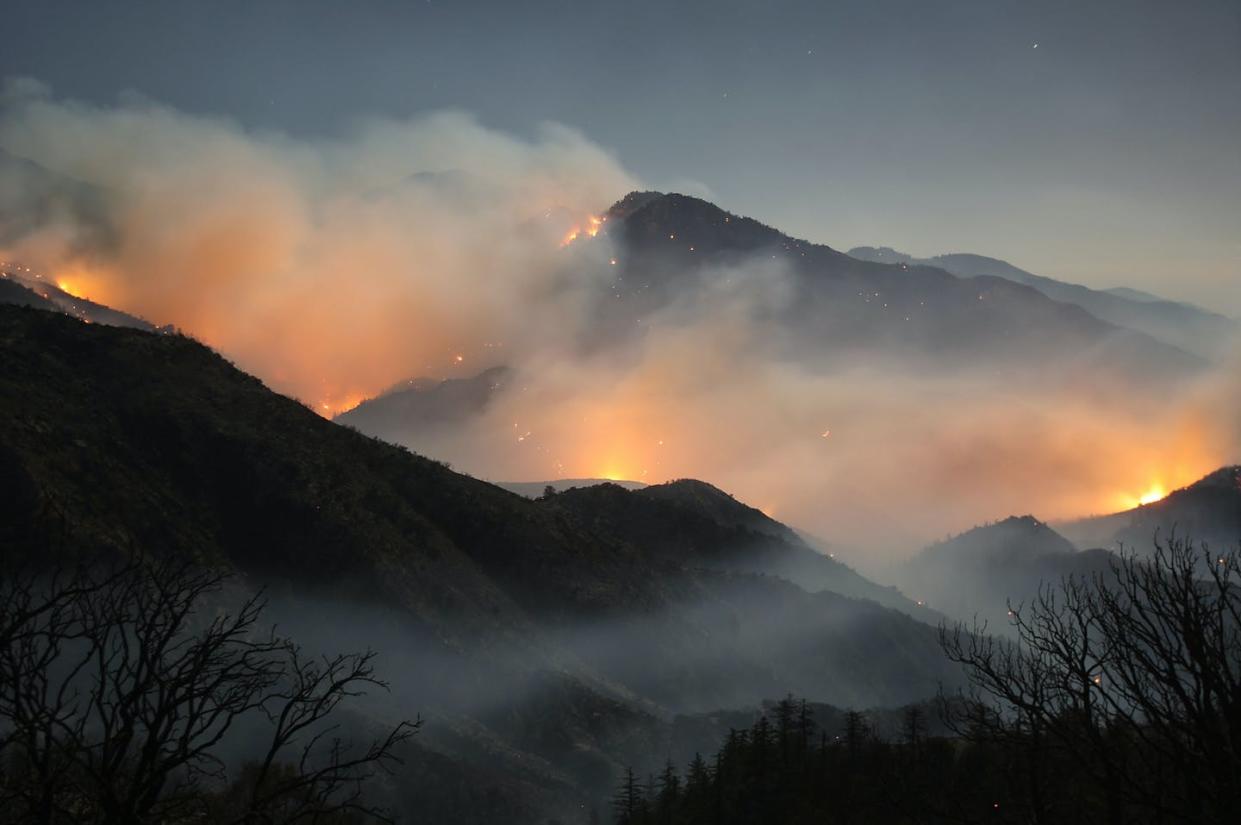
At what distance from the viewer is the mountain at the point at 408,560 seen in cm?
9312

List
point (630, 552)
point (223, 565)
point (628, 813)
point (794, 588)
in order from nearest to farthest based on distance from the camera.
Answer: point (628, 813) < point (223, 565) < point (630, 552) < point (794, 588)

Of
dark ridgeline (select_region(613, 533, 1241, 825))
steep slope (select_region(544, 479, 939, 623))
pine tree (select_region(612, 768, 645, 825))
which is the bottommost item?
pine tree (select_region(612, 768, 645, 825))

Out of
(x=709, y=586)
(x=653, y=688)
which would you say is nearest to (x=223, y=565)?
(x=653, y=688)

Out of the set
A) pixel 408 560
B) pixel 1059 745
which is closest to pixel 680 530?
pixel 408 560

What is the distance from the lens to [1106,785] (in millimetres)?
15859

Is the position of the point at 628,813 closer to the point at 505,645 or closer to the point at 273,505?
the point at 505,645

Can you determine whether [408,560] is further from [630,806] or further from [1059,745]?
[1059,745]

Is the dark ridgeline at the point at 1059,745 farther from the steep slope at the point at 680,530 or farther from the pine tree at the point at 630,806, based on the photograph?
the steep slope at the point at 680,530

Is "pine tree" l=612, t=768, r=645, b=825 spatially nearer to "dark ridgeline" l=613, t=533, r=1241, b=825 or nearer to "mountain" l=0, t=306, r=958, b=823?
"dark ridgeline" l=613, t=533, r=1241, b=825

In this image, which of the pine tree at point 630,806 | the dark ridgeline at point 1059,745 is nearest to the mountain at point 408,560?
the pine tree at point 630,806

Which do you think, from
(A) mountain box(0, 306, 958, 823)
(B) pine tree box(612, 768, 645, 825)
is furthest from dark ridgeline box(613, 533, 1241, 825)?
(A) mountain box(0, 306, 958, 823)

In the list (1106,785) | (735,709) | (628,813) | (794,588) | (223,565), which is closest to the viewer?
(1106,785)

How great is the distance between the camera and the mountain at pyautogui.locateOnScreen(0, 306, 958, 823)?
3666 inches

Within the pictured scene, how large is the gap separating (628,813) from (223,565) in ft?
175
